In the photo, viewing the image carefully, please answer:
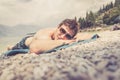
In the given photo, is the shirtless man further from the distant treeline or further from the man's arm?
the distant treeline

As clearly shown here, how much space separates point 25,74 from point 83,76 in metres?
0.48

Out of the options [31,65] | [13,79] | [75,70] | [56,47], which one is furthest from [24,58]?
[56,47]

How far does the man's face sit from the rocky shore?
2.42 metres

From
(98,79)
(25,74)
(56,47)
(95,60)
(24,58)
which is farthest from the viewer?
(56,47)

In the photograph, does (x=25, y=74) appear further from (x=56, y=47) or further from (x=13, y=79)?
(x=56, y=47)

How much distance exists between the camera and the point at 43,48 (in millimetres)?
4738

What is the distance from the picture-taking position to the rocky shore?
237 cm

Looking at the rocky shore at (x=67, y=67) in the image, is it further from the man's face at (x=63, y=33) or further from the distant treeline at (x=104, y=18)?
the distant treeline at (x=104, y=18)

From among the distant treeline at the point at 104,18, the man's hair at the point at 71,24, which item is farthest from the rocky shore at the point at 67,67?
the distant treeline at the point at 104,18

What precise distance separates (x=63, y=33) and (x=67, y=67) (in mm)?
2882

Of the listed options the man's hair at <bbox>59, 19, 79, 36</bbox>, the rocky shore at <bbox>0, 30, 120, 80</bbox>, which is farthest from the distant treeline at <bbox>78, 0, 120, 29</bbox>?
the rocky shore at <bbox>0, 30, 120, 80</bbox>

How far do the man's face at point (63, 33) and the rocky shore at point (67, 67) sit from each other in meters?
2.42

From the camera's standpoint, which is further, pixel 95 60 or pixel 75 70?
pixel 95 60

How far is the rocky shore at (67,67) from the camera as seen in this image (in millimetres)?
2373
